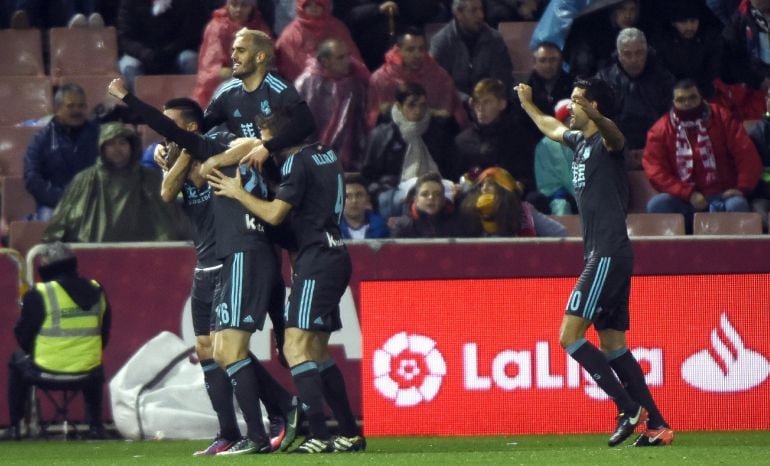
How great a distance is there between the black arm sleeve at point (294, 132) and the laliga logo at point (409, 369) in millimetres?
2632

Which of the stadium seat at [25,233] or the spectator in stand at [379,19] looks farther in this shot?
the spectator in stand at [379,19]

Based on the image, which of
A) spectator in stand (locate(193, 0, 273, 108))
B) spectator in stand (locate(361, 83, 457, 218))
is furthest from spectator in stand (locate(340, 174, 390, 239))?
spectator in stand (locate(193, 0, 273, 108))

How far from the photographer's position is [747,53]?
14680 millimetres

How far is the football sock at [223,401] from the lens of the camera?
9617 mm

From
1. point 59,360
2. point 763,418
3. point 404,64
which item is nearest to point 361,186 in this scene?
point 404,64

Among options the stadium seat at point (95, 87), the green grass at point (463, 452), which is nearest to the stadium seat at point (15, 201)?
the stadium seat at point (95, 87)

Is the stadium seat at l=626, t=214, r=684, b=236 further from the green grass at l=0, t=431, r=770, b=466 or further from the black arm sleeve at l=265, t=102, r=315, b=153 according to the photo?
the black arm sleeve at l=265, t=102, r=315, b=153

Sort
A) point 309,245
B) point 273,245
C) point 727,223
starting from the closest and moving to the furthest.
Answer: point 309,245
point 273,245
point 727,223

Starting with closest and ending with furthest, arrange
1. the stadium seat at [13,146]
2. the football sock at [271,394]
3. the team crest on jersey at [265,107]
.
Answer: the team crest on jersey at [265,107], the football sock at [271,394], the stadium seat at [13,146]

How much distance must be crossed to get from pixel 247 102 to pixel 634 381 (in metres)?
2.67

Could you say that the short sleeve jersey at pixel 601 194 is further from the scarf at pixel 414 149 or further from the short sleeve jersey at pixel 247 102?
the scarf at pixel 414 149

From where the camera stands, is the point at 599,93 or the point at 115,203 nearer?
the point at 599,93

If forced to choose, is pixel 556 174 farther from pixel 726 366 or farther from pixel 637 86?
pixel 726 366

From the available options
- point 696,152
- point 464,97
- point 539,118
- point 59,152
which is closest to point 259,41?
point 539,118
